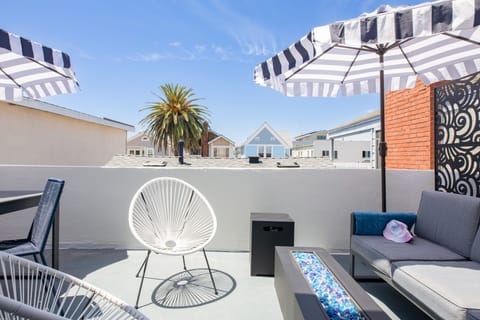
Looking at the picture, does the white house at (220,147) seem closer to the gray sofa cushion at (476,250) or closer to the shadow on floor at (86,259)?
the shadow on floor at (86,259)

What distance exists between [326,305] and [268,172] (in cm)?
197

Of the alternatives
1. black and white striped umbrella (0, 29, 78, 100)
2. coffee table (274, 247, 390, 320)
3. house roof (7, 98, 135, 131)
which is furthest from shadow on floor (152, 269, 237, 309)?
house roof (7, 98, 135, 131)

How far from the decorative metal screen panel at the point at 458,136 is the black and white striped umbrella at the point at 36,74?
407 cm

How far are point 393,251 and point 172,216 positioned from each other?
2.31m

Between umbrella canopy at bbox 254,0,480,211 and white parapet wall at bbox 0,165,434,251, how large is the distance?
1.91 feet

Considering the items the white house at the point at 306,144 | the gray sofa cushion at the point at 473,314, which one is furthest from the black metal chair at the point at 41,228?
the white house at the point at 306,144

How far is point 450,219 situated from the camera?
2201 mm

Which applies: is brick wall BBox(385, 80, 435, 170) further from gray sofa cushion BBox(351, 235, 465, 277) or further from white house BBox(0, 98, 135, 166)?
white house BBox(0, 98, 135, 166)

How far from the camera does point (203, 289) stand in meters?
2.31

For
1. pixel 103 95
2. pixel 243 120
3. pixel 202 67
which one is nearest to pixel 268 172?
pixel 202 67

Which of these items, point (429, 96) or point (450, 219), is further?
point (429, 96)

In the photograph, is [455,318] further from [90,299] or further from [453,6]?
[90,299]

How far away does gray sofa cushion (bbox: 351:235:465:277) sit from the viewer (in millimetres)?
1931

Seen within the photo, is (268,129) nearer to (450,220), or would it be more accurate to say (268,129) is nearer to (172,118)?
(172,118)
